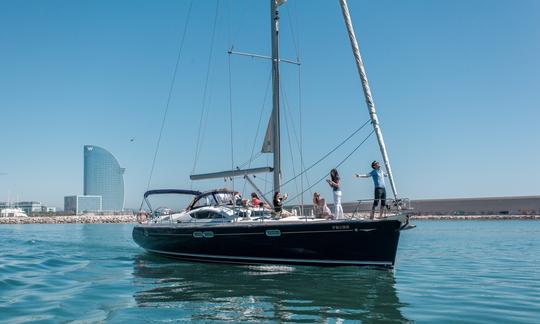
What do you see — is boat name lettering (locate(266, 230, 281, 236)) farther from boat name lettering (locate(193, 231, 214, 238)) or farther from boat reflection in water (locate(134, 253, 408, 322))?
boat name lettering (locate(193, 231, 214, 238))

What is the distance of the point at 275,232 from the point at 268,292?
3.99m

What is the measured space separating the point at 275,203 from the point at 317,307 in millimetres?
8053

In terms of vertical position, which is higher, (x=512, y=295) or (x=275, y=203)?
(x=275, y=203)

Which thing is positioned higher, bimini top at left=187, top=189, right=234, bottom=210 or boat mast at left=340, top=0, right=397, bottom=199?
boat mast at left=340, top=0, right=397, bottom=199

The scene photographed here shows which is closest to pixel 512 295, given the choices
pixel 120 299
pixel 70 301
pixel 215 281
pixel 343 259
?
pixel 343 259

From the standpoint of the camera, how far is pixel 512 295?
43.8 ft

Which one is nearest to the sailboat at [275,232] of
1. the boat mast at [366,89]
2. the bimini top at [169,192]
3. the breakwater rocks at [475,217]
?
the boat mast at [366,89]

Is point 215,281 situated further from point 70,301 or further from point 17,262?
point 17,262

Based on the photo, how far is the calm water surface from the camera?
10914 millimetres

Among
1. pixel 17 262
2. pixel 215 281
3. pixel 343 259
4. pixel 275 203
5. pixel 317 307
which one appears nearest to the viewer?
pixel 317 307

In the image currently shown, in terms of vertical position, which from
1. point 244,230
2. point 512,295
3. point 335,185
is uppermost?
point 335,185

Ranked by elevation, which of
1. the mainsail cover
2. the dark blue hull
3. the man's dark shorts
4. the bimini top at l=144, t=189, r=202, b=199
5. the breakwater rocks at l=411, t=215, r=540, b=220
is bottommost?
the breakwater rocks at l=411, t=215, r=540, b=220

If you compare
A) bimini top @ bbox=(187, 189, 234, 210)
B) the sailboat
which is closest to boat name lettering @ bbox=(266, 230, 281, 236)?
the sailboat

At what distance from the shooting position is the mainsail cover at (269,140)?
20812mm
